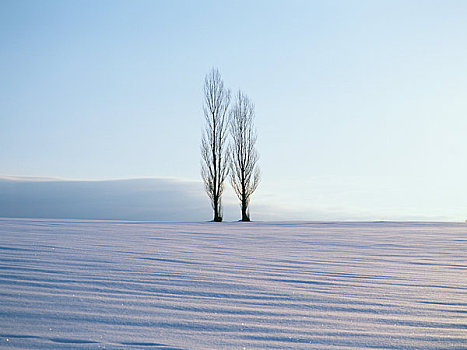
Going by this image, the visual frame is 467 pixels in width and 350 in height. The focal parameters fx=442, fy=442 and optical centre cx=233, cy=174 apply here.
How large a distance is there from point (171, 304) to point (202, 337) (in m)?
0.65

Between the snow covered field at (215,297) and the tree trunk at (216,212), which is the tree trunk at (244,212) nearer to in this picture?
the tree trunk at (216,212)

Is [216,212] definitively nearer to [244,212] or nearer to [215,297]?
[244,212]

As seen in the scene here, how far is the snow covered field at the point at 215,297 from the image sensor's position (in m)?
2.74

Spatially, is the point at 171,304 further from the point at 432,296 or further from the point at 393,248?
the point at 393,248

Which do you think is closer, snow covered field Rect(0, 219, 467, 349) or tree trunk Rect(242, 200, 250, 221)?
snow covered field Rect(0, 219, 467, 349)

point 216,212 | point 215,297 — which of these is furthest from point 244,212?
point 215,297

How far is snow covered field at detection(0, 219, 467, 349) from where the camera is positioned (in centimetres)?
274

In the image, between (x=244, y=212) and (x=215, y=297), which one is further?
(x=244, y=212)

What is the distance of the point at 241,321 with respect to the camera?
303 centimetres

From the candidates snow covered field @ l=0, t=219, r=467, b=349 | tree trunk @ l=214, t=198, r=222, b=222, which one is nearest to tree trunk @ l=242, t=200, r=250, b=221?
tree trunk @ l=214, t=198, r=222, b=222

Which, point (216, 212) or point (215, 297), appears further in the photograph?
point (216, 212)

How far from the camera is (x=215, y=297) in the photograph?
357cm

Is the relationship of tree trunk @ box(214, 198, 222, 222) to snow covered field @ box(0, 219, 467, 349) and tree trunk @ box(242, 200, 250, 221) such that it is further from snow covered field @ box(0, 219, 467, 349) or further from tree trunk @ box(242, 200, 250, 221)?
snow covered field @ box(0, 219, 467, 349)

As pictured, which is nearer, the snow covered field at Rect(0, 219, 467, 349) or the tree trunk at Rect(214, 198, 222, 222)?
the snow covered field at Rect(0, 219, 467, 349)
